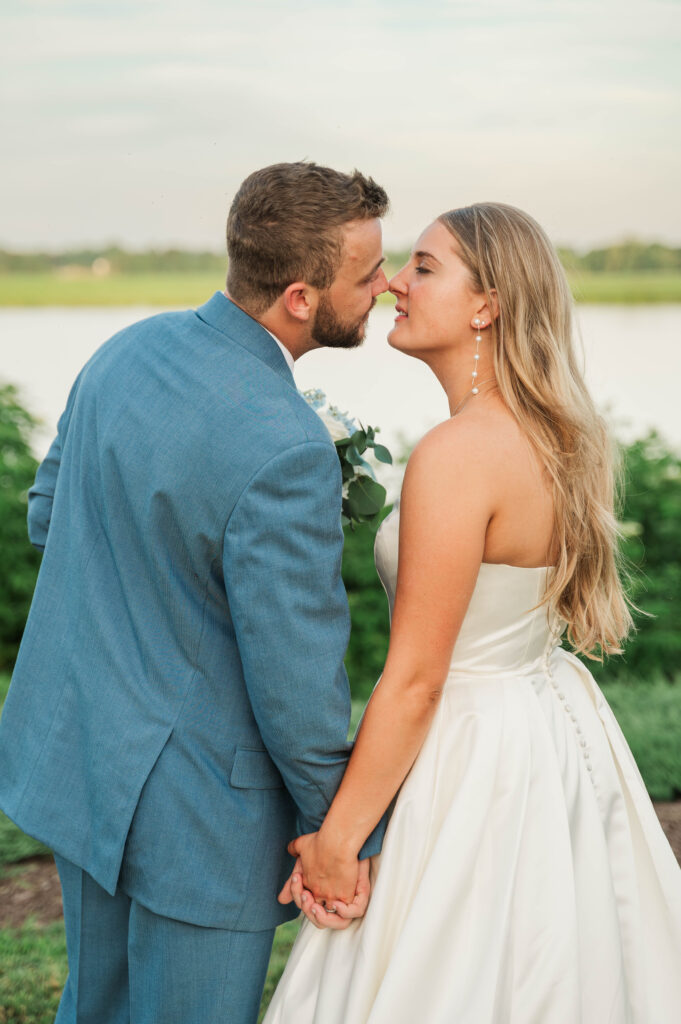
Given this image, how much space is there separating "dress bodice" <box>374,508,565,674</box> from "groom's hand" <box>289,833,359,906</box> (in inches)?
20.9

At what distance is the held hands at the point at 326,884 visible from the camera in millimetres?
2053

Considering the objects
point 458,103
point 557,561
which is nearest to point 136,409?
point 557,561

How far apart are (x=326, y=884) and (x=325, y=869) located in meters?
0.05

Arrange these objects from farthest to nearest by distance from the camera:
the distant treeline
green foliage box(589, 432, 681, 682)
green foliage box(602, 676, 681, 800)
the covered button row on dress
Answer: the distant treeline < green foliage box(589, 432, 681, 682) < green foliage box(602, 676, 681, 800) < the covered button row on dress

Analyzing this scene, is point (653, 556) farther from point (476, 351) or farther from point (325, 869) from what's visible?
point (325, 869)

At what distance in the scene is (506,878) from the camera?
2078 mm

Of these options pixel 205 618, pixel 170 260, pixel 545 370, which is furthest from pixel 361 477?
pixel 170 260

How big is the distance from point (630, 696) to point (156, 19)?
545 centimetres

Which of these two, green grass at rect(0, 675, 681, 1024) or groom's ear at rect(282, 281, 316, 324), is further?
green grass at rect(0, 675, 681, 1024)

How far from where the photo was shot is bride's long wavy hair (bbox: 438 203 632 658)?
7.34ft

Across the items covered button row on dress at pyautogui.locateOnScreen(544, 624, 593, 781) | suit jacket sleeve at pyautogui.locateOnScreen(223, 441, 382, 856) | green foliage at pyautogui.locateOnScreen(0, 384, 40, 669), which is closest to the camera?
suit jacket sleeve at pyautogui.locateOnScreen(223, 441, 382, 856)

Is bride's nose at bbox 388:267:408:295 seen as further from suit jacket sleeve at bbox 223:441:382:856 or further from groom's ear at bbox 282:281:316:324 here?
suit jacket sleeve at bbox 223:441:382:856

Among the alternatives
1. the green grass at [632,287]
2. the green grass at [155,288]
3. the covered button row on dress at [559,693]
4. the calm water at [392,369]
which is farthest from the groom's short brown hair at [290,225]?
the green grass at [632,287]

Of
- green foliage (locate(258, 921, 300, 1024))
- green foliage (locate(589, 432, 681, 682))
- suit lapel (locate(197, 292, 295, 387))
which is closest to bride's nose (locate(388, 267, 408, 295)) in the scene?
suit lapel (locate(197, 292, 295, 387))
